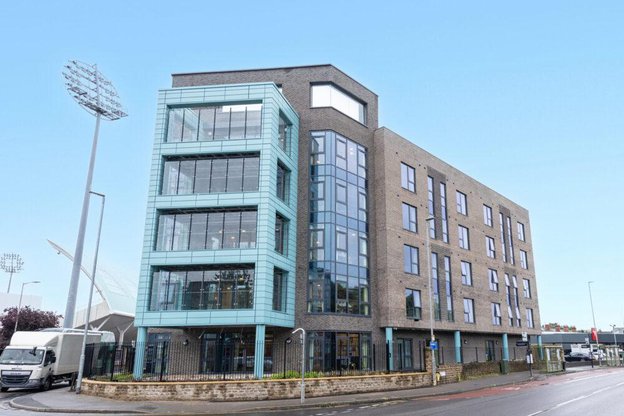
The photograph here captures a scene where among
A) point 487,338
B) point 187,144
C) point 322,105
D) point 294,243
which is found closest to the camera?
point 187,144

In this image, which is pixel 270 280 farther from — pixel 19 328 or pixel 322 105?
pixel 19 328

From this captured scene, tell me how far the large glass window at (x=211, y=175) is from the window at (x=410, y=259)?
13.4 meters

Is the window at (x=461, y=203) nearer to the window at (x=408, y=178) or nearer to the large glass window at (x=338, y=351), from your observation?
the window at (x=408, y=178)

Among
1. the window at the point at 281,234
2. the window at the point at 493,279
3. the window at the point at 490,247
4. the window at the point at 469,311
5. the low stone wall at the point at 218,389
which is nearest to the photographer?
the low stone wall at the point at 218,389

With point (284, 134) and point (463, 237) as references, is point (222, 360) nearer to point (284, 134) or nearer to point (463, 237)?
point (284, 134)

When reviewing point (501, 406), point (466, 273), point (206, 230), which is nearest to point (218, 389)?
point (206, 230)

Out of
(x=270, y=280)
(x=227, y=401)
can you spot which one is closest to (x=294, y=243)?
(x=270, y=280)

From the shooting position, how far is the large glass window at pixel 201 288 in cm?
2798

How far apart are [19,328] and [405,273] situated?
44.9 metres

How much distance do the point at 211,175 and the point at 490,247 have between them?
30.3 metres

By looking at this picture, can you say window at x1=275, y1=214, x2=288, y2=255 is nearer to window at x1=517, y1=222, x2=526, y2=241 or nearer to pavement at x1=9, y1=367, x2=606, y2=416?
pavement at x1=9, y1=367, x2=606, y2=416

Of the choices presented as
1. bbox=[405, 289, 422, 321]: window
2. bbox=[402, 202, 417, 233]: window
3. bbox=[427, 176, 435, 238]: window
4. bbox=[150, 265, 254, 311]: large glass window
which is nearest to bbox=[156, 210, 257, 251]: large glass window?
bbox=[150, 265, 254, 311]: large glass window

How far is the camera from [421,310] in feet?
120

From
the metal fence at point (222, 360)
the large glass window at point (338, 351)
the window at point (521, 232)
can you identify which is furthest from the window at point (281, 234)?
the window at point (521, 232)
